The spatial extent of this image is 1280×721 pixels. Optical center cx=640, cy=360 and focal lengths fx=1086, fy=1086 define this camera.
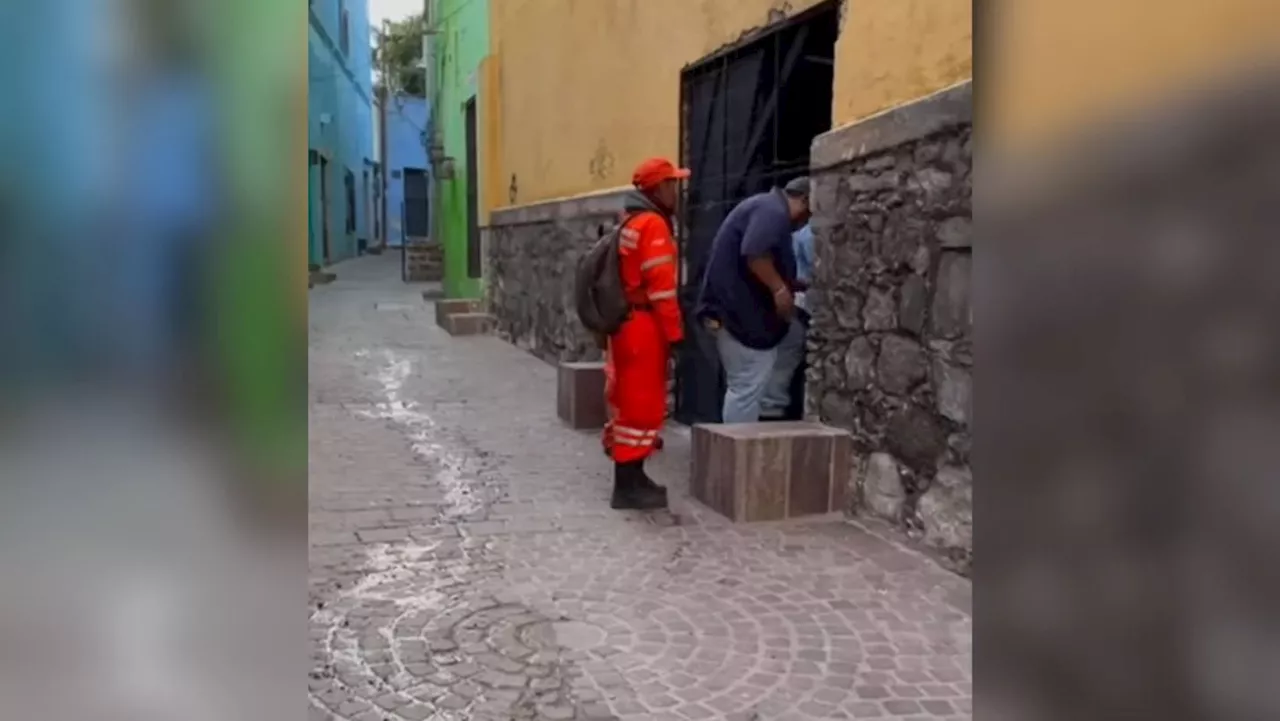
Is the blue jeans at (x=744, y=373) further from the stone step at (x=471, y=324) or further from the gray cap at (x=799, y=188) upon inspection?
the stone step at (x=471, y=324)

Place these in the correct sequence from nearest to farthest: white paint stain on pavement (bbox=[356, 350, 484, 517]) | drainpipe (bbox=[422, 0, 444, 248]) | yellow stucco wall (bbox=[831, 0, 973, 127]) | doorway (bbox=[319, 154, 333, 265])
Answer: yellow stucco wall (bbox=[831, 0, 973, 127]), white paint stain on pavement (bbox=[356, 350, 484, 517]), drainpipe (bbox=[422, 0, 444, 248]), doorway (bbox=[319, 154, 333, 265])

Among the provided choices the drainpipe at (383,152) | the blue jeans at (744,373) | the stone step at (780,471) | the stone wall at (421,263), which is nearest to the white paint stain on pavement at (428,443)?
the stone step at (780,471)

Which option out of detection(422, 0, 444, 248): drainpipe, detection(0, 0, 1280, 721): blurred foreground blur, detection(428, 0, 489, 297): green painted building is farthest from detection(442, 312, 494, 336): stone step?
detection(0, 0, 1280, 721): blurred foreground blur

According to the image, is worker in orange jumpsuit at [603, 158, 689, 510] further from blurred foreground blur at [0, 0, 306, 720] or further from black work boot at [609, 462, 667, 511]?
blurred foreground blur at [0, 0, 306, 720]

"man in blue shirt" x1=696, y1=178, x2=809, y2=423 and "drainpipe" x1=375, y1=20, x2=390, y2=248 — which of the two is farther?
"drainpipe" x1=375, y1=20, x2=390, y2=248

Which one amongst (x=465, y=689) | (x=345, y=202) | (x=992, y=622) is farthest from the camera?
(x=345, y=202)

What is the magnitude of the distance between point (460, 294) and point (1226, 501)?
646 inches

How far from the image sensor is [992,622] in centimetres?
162

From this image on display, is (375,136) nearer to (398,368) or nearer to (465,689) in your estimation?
(398,368)

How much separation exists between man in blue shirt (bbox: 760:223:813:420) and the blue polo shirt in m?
0.32

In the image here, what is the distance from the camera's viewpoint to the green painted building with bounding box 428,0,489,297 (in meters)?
15.1

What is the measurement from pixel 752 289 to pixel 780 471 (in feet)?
3.18

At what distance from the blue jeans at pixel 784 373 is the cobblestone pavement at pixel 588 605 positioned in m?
0.59

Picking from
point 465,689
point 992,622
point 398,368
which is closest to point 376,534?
point 465,689
